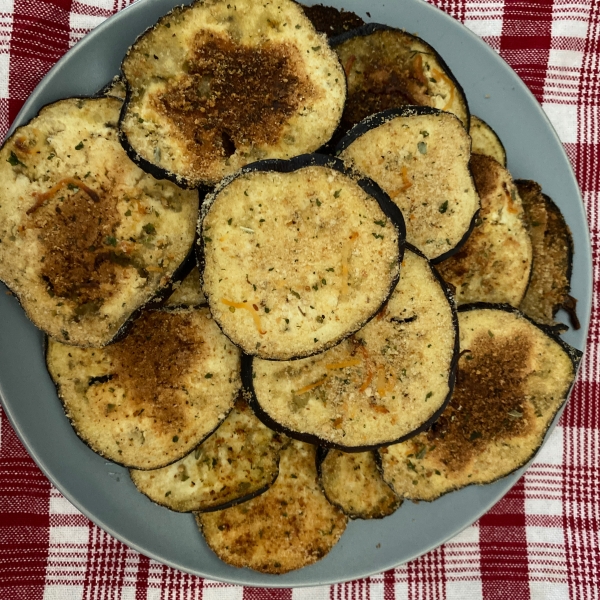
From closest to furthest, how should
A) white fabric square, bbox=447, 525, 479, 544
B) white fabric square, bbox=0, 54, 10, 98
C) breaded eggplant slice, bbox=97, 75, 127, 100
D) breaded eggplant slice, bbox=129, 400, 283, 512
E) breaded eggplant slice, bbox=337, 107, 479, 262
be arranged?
1. breaded eggplant slice, bbox=337, 107, 479, 262
2. breaded eggplant slice, bbox=97, 75, 127, 100
3. breaded eggplant slice, bbox=129, 400, 283, 512
4. white fabric square, bbox=0, 54, 10, 98
5. white fabric square, bbox=447, 525, 479, 544

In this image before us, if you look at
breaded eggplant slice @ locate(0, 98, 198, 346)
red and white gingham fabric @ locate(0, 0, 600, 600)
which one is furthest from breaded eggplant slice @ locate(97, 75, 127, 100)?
red and white gingham fabric @ locate(0, 0, 600, 600)

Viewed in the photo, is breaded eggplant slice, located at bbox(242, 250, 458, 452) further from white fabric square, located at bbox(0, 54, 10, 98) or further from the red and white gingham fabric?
white fabric square, located at bbox(0, 54, 10, 98)

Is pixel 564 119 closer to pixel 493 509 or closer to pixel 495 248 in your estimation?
pixel 495 248

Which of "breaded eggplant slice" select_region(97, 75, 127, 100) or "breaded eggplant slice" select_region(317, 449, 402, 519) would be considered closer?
"breaded eggplant slice" select_region(97, 75, 127, 100)

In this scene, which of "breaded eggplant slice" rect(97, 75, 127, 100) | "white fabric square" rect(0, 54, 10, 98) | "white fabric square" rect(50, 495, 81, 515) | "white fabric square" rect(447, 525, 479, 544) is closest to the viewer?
"breaded eggplant slice" rect(97, 75, 127, 100)

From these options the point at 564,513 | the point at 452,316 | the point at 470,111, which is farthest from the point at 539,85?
the point at 564,513

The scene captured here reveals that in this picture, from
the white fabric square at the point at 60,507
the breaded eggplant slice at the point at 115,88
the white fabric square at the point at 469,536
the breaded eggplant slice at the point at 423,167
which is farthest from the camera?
the white fabric square at the point at 469,536

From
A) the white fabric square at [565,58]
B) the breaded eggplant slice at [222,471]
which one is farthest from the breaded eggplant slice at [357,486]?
the white fabric square at [565,58]

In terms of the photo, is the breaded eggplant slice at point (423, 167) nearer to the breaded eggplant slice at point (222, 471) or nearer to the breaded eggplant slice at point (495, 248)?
the breaded eggplant slice at point (495, 248)
